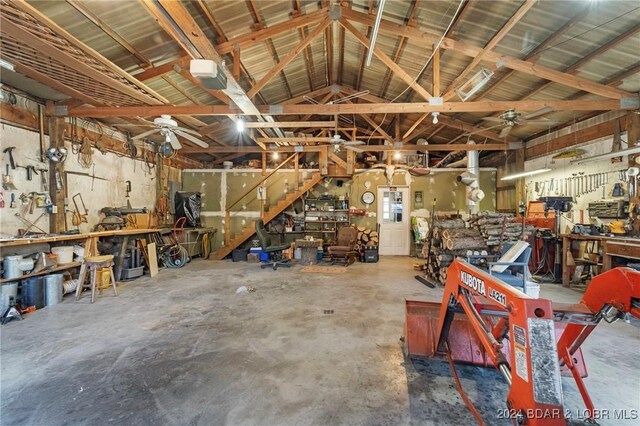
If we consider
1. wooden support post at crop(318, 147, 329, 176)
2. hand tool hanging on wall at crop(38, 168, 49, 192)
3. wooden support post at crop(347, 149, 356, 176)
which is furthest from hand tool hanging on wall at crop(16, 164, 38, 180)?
wooden support post at crop(347, 149, 356, 176)

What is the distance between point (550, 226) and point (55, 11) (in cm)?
928

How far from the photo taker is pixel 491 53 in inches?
165

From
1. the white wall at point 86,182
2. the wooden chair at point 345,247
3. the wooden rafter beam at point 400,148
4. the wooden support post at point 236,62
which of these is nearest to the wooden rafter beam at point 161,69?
the wooden support post at point 236,62

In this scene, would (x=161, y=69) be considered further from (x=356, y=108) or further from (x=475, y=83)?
(x=475, y=83)

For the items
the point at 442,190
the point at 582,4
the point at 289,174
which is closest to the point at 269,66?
the point at 289,174

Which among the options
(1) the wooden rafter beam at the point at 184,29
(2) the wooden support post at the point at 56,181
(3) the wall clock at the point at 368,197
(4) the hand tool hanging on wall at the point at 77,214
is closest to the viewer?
(1) the wooden rafter beam at the point at 184,29

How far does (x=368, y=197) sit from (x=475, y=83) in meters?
5.42

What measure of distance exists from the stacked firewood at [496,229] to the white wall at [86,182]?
8.00m

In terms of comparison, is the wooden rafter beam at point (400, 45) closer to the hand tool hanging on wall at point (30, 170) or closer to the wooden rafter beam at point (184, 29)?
the wooden rafter beam at point (184, 29)

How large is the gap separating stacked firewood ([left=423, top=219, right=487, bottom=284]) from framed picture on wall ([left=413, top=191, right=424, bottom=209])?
3.17 metres

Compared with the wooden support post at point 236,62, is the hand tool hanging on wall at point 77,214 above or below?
below

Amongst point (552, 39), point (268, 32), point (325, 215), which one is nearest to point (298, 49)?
point (268, 32)

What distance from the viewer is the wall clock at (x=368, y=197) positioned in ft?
30.2

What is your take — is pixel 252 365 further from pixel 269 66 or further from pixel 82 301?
pixel 269 66
